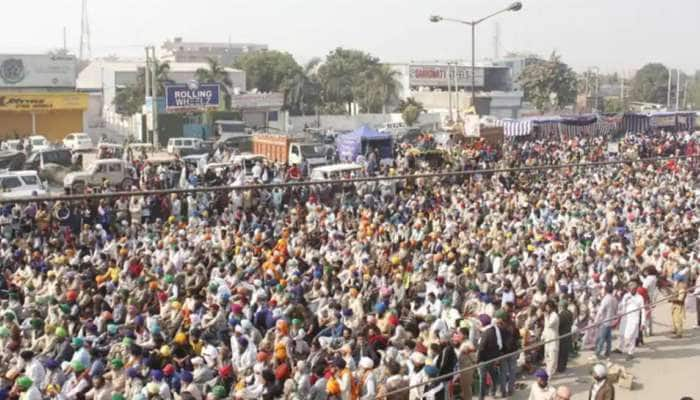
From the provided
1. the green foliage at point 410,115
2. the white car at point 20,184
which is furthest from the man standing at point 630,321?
the green foliage at point 410,115

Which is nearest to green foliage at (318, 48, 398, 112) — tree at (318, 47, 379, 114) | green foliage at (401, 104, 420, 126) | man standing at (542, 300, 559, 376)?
Result: tree at (318, 47, 379, 114)

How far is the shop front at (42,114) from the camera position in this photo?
133 feet

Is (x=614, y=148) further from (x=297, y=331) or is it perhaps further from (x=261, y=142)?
(x=297, y=331)

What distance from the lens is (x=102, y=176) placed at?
77.4ft

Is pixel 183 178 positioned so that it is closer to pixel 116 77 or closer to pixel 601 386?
pixel 601 386

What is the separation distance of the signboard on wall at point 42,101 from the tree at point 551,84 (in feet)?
130

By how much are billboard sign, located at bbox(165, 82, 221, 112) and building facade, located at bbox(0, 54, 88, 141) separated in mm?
6251

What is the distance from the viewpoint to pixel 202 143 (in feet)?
115

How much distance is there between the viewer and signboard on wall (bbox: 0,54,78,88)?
43625mm

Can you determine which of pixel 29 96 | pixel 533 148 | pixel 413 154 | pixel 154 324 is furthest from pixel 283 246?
pixel 29 96

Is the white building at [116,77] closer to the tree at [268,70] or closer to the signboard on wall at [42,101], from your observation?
the tree at [268,70]

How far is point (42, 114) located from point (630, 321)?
36447mm

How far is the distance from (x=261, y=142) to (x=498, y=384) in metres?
22.8

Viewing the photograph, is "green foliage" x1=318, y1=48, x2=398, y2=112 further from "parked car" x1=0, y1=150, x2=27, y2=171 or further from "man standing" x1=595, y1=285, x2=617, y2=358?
"man standing" x1=595, y1=285, x2=617, y2=358
